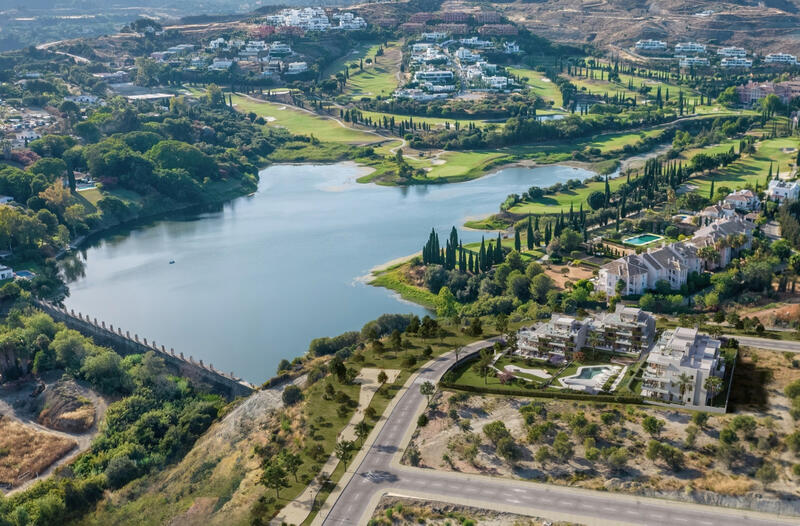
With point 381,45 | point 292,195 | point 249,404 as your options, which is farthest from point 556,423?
point 381,45

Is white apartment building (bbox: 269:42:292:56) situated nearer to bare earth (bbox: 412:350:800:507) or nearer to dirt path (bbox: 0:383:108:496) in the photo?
dirt path (bbox: 0:383:108:496)

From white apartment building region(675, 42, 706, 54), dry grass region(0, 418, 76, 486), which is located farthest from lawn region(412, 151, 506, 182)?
white apartment building region(675, 42, 706, 54)

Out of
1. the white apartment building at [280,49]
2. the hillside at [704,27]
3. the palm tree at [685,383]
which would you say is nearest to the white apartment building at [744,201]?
the palm tree at [685,383]

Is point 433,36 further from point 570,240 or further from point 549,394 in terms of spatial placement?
point 549,394

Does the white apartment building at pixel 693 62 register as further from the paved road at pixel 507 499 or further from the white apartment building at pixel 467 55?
the paved road at pixel 507 499

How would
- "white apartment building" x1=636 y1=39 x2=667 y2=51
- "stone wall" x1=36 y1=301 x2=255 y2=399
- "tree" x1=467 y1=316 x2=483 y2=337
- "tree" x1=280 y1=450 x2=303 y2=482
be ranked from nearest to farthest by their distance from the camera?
1. "tree" x1=280 y1=450 x2=303 y2=482
2. "stone wall" x1=36 y1=301 x2=255 y2=399
3. "tree" x1=467 y1=316 x2=483 y2=337
4. "white apartment building" x1=636 y1=39 x2=667 y2=51

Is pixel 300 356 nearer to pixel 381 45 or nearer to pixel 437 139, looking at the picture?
pixel 437 139
